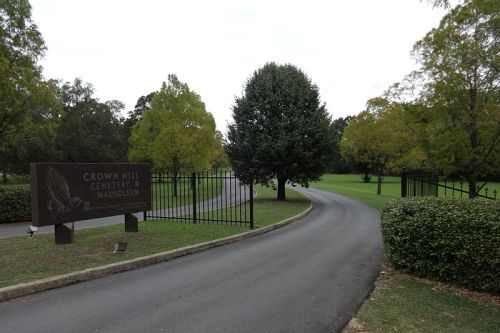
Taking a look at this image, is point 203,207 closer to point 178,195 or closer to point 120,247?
point 120,247

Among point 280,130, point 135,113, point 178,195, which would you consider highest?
point 135,113

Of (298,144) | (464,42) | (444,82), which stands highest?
(464,42)

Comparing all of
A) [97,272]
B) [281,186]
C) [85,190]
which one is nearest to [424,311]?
[97,272]

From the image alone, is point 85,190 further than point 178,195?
No

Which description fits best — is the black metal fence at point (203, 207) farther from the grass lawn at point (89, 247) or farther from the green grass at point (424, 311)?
the green grass at point (424, 311)

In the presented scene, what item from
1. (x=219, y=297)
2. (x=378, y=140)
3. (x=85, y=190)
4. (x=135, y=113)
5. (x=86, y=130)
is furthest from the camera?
(x=135, y=113)

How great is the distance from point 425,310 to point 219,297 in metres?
2.84

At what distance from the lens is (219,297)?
5727 millimetres

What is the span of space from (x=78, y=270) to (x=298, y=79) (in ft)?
62.8

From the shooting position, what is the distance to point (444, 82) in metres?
13.6

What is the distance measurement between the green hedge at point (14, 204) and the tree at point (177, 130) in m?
13.3


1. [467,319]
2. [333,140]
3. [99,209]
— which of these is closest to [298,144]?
[333,140]

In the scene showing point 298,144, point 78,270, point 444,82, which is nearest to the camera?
point 78,270

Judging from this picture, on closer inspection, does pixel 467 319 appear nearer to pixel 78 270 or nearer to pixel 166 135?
pixel 78 270
